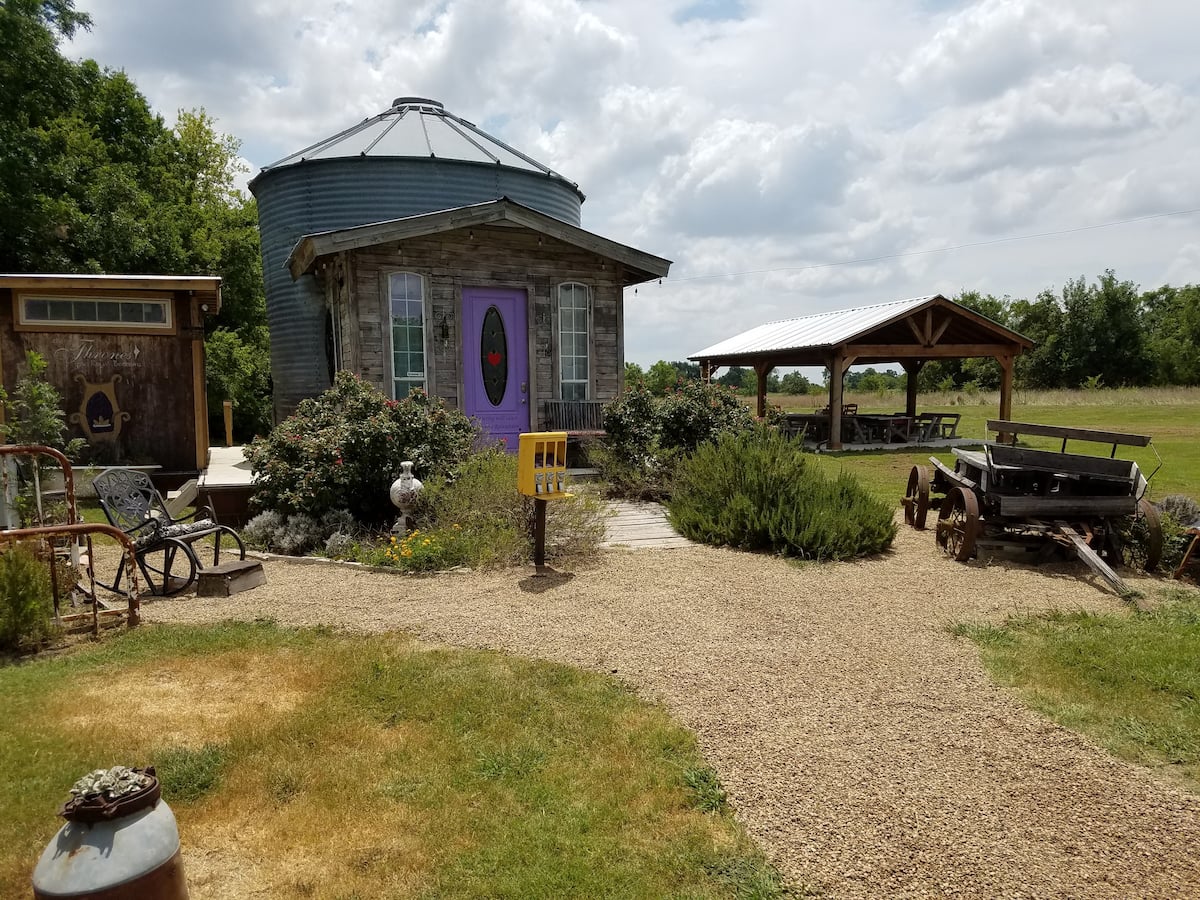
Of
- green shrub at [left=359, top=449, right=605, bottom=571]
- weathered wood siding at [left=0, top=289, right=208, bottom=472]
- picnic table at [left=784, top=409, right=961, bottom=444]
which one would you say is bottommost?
green shrub at [left=359, top=449, right=605, bottom=571]

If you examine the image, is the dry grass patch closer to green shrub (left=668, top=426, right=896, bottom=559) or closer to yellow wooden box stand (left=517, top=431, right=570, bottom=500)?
yellow wooden box stand (left=517, top=431, right=570, bottom=500)

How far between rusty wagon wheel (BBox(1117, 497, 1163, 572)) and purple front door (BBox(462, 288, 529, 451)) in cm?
783

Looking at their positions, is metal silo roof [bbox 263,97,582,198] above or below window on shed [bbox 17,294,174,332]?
above

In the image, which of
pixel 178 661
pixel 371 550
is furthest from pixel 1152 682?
pixel 371 550

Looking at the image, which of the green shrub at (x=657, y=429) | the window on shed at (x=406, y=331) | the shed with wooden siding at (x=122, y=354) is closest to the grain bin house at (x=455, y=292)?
the window on shed at (x=406, y=331)

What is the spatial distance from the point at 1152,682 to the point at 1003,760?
1.46 m

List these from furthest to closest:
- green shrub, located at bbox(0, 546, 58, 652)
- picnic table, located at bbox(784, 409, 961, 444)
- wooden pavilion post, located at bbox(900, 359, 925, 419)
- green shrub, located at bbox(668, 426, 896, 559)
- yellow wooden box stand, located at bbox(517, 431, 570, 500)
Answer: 1. wooden pavilion post, located at bbox(900, 359, 925, 419)
2. picnic table, located at bbox(784, 409, 961, 444)
3. green shrub, located at bbox(668, 426, 896, 559)
4. yellow wooden box stand, located at bbox(517, 431, 570, 500)
5. green shrub, located at bbox(0, 546, 58, 652)

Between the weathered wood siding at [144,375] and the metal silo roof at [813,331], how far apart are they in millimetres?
13383

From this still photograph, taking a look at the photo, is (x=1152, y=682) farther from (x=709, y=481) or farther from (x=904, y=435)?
(x=904, y=435)

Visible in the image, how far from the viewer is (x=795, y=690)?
406 cm

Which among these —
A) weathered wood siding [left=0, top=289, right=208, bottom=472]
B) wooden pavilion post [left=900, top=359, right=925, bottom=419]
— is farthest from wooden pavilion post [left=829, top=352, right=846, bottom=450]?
weathered wood siding [left=0, top=289, right=208, bottom=472]

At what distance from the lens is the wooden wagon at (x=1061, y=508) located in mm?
6594

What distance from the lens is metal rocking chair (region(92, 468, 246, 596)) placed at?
5.96 meters

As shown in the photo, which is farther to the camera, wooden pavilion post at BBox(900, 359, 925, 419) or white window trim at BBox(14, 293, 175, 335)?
wooden pavilion post at BBox(900, 359, 925, 419)
